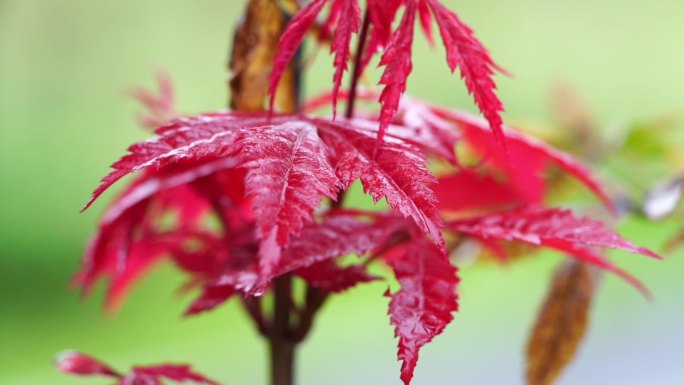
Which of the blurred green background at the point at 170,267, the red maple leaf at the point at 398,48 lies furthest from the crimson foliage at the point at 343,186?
the blurred green background at the point at 170,267

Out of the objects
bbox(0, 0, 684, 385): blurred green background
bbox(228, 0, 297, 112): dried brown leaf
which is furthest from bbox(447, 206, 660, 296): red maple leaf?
bbox(0, 0, 684, 385): blurred green background

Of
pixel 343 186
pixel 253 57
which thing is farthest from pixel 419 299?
pixel 253 57

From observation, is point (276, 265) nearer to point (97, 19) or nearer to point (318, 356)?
point (318, 356)

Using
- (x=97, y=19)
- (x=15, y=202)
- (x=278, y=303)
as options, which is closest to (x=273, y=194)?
(x=278, y=303)

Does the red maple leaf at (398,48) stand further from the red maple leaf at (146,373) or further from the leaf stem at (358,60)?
the red maple leaf at (146,373)

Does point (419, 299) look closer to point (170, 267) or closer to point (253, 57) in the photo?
point (253, 57)

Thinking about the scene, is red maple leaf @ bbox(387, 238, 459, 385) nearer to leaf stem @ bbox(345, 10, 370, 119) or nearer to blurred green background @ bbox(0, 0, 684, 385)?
leaf stem @ bbox(345, 10, 370, 119)
